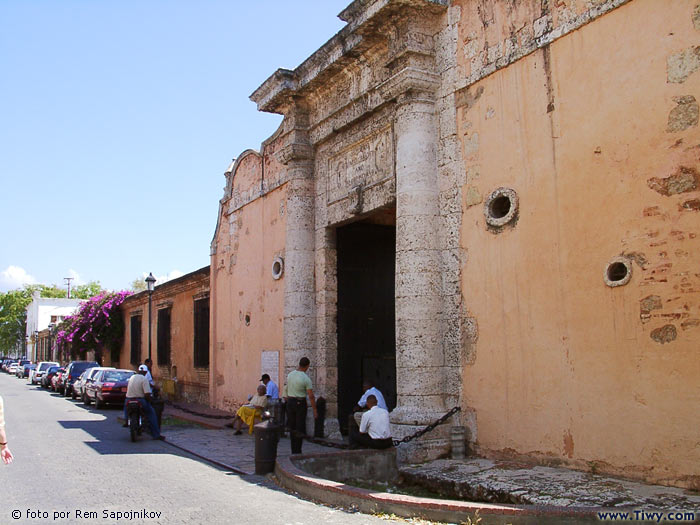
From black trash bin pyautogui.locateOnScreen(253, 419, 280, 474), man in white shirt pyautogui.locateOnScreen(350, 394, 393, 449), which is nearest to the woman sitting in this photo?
black trash bin pyautogui.locateOnScreen(253, 419, 280, 474)

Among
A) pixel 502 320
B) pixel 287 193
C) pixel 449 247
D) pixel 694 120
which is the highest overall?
pixel 287 193

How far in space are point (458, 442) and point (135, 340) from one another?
23721 millimetres

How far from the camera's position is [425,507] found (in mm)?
6133

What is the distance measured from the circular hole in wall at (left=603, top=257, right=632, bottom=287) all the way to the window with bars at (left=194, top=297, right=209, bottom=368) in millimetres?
14309

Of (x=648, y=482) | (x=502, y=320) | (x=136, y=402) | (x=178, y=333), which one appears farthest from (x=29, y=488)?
(x=178, y=333)

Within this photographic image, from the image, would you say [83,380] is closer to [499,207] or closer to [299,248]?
[299,248]

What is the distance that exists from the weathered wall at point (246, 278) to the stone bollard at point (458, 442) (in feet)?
18.3

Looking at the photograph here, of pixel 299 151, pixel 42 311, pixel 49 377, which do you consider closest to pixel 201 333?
pixel 299 151

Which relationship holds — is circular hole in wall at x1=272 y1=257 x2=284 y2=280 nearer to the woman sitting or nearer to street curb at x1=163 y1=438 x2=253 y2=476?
the woman sitting

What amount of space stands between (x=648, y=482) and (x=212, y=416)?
1105 cm

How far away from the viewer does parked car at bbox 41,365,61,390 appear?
3432 cm

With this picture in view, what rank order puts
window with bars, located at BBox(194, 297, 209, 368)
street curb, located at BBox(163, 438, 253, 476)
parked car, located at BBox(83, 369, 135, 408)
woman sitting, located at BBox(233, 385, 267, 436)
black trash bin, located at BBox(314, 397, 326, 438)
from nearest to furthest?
street curb, located at BBox(163, 438, 253, 476), black trash bin, located at BBox(314, 397, 326, 438), woman sitting, located at BBox(233, 385, 267, 436), window with bars, located at BBox(194, 297, 209, 368), parked car, located at BBox(83, 369, 135, 408)

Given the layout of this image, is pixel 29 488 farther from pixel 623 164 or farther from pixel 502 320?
pixel 623 164

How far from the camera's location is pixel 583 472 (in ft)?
24.0
